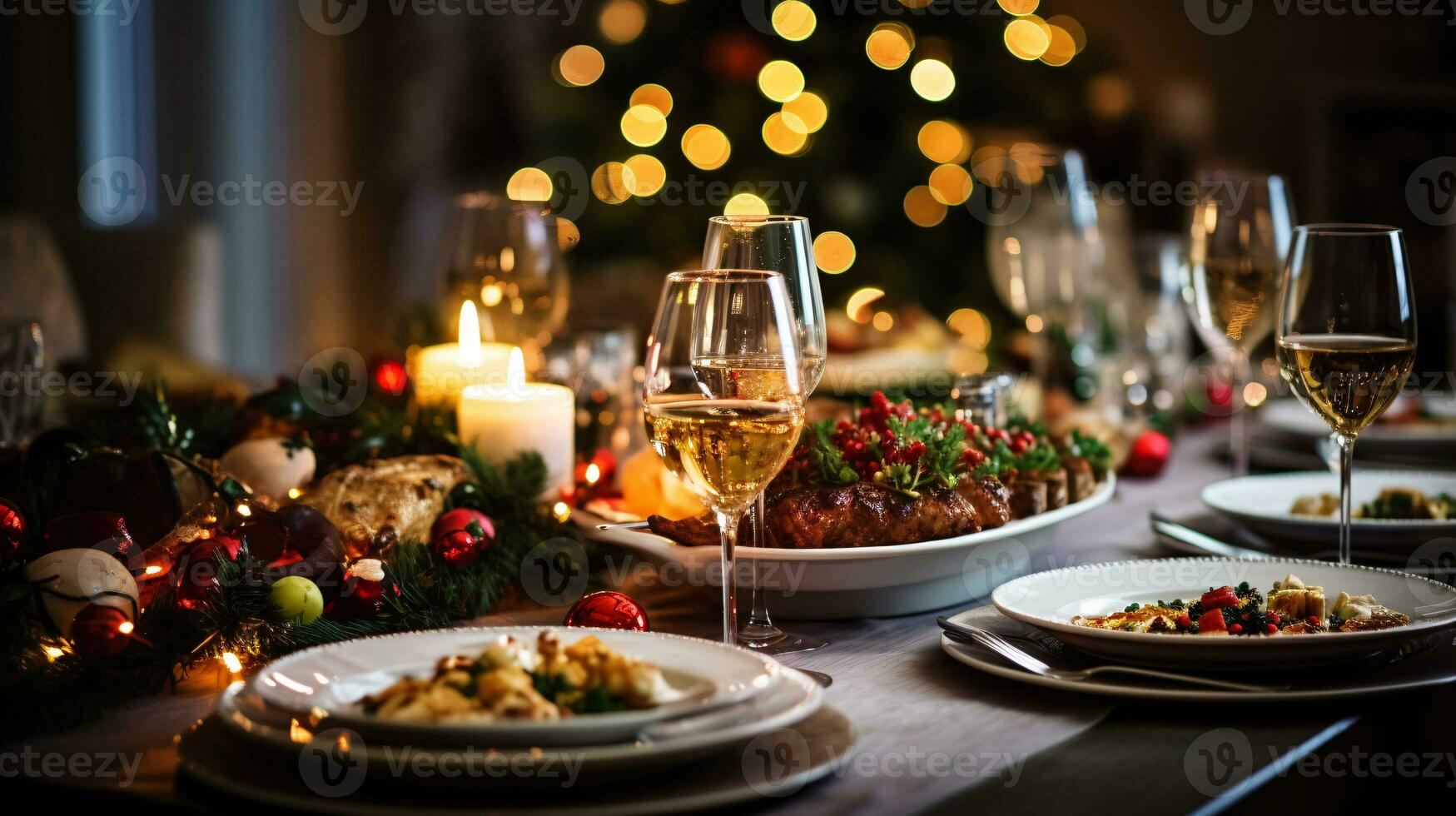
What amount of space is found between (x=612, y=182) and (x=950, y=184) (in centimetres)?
97

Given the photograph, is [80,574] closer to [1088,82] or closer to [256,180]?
[1088,82]

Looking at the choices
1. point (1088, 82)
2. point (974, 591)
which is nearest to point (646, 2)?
point (1088, 82)

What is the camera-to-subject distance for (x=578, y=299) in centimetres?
330

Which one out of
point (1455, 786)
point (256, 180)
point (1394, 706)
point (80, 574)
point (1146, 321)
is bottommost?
point (1455, 786)

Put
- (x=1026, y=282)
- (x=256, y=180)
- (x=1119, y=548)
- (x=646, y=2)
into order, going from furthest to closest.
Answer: (x=256, y=180), (x=646, y=2), (x=1026, y=282), (x=1119, y=548)

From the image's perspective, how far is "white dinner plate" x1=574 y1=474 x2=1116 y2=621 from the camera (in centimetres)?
112

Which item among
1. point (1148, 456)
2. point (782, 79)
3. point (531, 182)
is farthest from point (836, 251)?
point (1148, 456)

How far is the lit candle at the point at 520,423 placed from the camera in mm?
1417

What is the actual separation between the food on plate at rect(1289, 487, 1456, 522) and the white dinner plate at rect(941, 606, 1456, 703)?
507 mm

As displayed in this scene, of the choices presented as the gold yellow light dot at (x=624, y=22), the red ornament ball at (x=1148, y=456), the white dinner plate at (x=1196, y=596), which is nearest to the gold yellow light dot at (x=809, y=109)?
the gold yellow light dot at (x=624, y=22)

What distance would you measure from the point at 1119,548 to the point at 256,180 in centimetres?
440

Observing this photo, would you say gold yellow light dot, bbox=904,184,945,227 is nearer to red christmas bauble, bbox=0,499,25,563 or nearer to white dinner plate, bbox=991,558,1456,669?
white dinner plate, bbox=991,558,1456,669

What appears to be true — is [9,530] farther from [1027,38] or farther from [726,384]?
[1027,38]

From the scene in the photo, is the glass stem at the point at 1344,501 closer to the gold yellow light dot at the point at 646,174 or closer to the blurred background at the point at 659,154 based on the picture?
the blurred background at the point at 659,154
